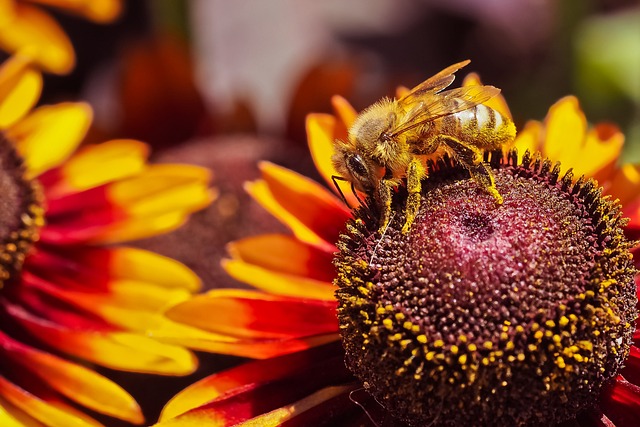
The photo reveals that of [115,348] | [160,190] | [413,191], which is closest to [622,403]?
[413,191]

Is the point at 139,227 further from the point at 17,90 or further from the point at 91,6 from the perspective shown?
the point at 91,6

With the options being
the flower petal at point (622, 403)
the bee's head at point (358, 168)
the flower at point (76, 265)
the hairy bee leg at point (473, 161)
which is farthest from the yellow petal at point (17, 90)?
the flower petal at point (622, 403)

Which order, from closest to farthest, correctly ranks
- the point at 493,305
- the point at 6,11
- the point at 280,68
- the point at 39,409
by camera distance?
the point at 493,305 → the point at 39,409 → the point at 6,11 → the point at 280,68

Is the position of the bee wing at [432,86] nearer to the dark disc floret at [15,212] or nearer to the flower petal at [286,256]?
the flower petal at [286,256]

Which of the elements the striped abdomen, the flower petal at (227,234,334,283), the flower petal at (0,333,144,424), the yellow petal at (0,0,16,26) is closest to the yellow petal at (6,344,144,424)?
the flower petal at (0,333,144,424)

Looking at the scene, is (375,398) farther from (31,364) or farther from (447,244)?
(31,364)

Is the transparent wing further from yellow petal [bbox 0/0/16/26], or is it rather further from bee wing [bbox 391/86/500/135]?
yellow petal [bbox 0/0/16/26]
